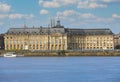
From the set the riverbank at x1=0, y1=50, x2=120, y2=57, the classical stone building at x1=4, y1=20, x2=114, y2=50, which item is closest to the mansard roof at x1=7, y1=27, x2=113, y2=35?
the classical stone building at x1=4, y1=20, x2=114, y2=50

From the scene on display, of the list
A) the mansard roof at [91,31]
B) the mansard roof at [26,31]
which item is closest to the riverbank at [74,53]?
the mansard roof at [26,31]

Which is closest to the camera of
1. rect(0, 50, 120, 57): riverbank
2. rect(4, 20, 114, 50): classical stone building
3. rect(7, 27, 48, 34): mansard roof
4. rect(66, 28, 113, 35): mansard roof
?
rect(0, 50, 120, 57): riverbank

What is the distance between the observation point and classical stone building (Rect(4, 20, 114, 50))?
171m

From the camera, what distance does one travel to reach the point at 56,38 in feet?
567

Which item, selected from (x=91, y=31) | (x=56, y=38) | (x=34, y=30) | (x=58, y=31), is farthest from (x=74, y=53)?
(x=91, y=31)

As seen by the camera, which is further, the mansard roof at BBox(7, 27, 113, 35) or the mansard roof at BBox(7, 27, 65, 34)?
the mansard roof at BBox(7, 27, 113, 35)

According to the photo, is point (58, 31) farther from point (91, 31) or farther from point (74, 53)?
point (74, 53)

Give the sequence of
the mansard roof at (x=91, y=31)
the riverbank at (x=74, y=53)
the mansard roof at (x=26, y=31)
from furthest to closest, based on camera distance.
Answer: the mansard roof at (x=91, y=31), the mansard roof at (x=26, y=31), the riverbank at (x=74, y=53)

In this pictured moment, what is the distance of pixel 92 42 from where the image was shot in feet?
582

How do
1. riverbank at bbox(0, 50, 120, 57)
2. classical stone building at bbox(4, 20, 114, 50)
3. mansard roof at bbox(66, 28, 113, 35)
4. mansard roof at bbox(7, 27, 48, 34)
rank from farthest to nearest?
1. mansard roof at bbox(66, 28, 113, 35)
2. classical stone building at bbox(4, 20, 114, 50)
3. mansard roof at bbox(7, 27, 48, 34)
4. riverbank at bbox(0, 50, 120, 57)

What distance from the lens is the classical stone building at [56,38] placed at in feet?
562

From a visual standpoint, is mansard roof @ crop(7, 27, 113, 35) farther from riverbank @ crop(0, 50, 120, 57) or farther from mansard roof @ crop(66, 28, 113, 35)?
riverbank @ crop(0, 50, 120, 57)

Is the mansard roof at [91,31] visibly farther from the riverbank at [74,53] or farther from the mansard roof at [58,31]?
the riverbank at [74,53]

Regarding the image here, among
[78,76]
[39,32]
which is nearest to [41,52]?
[39,32]
